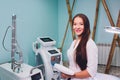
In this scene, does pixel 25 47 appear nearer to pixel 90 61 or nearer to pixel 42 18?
pixel 42 18

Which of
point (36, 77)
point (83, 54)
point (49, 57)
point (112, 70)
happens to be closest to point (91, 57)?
point (83, 54)

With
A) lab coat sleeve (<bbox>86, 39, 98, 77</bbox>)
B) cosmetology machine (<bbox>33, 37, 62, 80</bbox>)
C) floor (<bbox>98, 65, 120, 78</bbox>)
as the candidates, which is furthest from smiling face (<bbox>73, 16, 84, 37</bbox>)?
floor (<bbox>98, 65, 120, 78</bbox>)

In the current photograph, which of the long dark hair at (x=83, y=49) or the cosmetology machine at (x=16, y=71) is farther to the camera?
the cosmetology machine at (x=16, y=71)

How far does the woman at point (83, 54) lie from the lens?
1345mm

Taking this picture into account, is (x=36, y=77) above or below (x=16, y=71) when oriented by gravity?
below

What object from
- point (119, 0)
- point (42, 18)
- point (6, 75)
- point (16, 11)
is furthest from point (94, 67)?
point (119, 0)

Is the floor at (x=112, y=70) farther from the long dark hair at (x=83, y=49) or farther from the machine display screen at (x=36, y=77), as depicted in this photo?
the long dark hair at (x=83, y=49)

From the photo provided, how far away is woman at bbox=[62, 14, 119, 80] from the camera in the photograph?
1.34m

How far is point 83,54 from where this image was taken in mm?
1368

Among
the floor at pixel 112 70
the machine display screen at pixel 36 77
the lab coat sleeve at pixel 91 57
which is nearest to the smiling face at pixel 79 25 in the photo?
the lab coat sleeve at pixel 91 57

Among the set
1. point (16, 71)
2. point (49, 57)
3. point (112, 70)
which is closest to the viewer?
point (16, 71)

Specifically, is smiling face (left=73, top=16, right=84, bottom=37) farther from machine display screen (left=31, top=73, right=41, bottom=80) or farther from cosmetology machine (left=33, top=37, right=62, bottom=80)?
cosmetology machine (left=33, top=37, right=62, bottom=80)

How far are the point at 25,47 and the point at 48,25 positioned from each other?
2.86ft

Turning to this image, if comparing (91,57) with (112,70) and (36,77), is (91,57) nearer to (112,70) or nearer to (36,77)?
(36,77)
